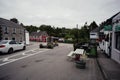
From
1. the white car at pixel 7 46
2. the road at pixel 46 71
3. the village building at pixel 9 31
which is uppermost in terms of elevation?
the village building at pixel 9 31

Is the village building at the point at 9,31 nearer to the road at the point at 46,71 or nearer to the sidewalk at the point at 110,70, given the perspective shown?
the road at the point at 46,71

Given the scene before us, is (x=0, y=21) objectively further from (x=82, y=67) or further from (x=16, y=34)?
(x=82, y=67)

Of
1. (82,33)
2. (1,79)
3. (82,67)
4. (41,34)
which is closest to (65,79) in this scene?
(82,67)

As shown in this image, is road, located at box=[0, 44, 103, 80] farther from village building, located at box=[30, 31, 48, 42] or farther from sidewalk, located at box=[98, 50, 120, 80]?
village building, located at box=[30, 31, 48, 42]

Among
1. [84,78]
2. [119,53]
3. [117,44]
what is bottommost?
[84,78]

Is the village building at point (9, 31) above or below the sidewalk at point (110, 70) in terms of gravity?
above

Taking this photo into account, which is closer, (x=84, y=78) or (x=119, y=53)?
(x=84, y=78)

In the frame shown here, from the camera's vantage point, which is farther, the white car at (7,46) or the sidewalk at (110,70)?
the white car at (7,46)

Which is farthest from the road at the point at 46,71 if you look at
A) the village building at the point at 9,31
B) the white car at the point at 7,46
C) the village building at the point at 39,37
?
the village building at the point at 39,37

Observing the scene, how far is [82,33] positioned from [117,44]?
39198 millimetres

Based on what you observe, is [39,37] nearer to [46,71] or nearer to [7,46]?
[7,46]

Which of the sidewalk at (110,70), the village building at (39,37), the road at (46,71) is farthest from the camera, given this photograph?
the village building at (39,37)

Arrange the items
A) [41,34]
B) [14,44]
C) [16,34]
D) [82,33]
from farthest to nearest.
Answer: [41,34] < [82,33] < [16,34] < [14,44]

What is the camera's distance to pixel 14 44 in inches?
604
